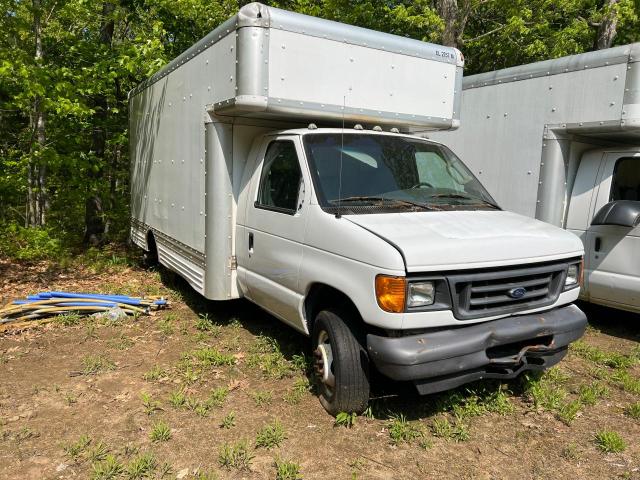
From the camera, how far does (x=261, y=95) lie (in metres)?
4.52

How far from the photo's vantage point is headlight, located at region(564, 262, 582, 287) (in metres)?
3.99

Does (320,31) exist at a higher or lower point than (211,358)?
higher

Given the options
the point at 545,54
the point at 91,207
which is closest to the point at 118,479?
the point at 91,207

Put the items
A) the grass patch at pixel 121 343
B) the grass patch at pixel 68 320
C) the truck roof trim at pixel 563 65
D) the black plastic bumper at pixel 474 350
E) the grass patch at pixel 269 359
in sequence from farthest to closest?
the grass patch at pixel 68 320 → the truck roof trim at pixel 563 65 → the grass patch at pixel 121 343 → the grass patch at pixel 269 359 → the black plastic bumper at pixel 474 350

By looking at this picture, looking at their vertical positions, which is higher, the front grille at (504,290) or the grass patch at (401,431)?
the front grille at (504,290)

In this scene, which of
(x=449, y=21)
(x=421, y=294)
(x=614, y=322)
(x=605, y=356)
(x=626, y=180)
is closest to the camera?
(x=421, y=294)

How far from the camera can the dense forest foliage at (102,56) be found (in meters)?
7.82

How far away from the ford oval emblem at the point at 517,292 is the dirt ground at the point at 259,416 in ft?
3.31

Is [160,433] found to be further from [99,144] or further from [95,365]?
[99,144]

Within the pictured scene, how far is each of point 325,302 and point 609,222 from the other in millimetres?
3485

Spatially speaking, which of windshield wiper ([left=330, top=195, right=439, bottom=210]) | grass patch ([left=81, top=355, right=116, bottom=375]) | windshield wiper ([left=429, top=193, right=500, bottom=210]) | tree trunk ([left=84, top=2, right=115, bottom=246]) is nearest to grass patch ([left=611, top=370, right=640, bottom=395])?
windshield wiper ([left=429, top=193, right=500, bottom=210])

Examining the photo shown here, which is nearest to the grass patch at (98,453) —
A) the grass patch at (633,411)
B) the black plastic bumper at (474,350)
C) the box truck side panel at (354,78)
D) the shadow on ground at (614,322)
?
the black plastic bumper at (474,350)

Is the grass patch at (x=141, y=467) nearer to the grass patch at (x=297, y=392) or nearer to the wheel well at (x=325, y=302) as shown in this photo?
the grass patch at (x=297, y=392)

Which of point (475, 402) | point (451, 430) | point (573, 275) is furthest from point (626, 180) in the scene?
point (451, 430)
